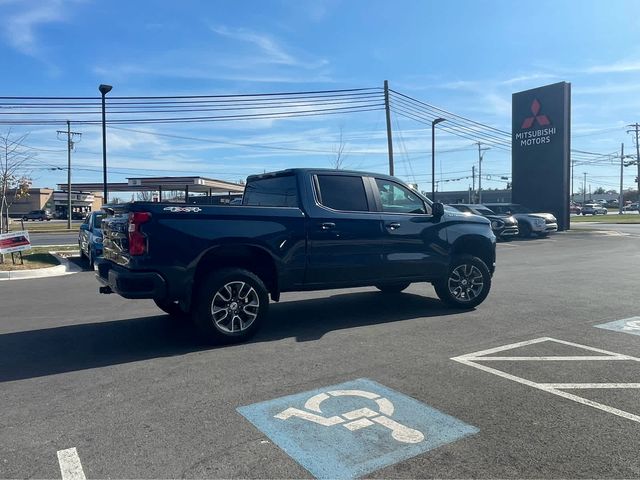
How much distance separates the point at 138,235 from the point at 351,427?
3.05 metres

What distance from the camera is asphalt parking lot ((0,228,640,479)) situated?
3.30 metres

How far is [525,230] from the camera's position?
26.0m

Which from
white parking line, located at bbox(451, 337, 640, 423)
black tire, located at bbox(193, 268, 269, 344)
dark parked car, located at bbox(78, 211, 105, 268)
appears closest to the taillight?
black tire, located at bbox(193, 268, 269, 344)

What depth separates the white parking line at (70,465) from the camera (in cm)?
311

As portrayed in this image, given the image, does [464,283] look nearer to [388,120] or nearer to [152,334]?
[152,334]

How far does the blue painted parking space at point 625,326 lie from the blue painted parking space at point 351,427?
385 centimetres

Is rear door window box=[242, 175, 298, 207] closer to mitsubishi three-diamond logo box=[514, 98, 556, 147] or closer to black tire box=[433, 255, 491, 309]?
black tire box=[433, 255, 491, 309]

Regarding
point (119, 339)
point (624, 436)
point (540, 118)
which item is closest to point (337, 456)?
point (624, 436)

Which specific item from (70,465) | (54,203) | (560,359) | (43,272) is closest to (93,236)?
(43,272)

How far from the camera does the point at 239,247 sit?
607 centimetres

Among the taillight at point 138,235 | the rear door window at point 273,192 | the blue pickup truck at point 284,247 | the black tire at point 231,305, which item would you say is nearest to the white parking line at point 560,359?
the blue pickup truck at point 284,247

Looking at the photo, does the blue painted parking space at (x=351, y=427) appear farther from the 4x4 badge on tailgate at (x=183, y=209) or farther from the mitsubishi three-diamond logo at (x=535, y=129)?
the mitsubishi three-diamond logo at (x=535, y=129)

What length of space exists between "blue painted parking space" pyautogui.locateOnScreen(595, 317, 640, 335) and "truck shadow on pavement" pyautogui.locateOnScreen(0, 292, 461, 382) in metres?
1.96

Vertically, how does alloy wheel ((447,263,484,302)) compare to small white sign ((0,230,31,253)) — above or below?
below
